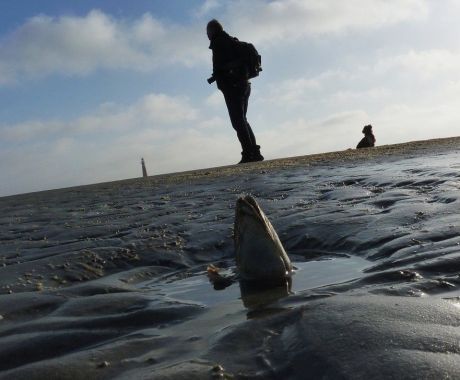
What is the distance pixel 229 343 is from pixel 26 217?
5.28m

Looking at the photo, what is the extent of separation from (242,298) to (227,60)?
26.1 feet

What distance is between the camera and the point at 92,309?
2020mm

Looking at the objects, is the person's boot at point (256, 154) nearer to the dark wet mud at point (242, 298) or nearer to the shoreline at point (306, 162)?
the shoreline at point (306, 162)

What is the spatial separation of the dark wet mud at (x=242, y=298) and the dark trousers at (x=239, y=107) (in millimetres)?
5565

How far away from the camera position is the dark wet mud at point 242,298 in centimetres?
130

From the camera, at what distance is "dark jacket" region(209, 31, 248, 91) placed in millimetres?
9484

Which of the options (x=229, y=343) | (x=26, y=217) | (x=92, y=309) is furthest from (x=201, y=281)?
(x=26, y=217)

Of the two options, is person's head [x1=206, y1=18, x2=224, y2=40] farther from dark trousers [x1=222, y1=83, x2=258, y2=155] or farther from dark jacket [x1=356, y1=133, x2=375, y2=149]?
dark jacket [x1=356, y1=133, x2=375, y2=149]

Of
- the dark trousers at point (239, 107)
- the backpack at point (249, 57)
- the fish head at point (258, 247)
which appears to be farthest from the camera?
the dark trousers at point (239, 107)

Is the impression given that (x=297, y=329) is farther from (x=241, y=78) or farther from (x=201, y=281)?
(x=241, y=78)

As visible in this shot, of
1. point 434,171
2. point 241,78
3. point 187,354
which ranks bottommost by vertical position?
point 187,354

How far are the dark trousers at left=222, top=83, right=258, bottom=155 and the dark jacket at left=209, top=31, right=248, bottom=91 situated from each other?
0.19 meters

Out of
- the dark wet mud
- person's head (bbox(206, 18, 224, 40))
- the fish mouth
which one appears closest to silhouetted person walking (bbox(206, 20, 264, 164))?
person's head (bbox(206, 18, 224, 40))

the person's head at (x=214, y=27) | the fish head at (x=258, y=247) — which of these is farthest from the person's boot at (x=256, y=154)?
the fish head at (x=258, y=247)
